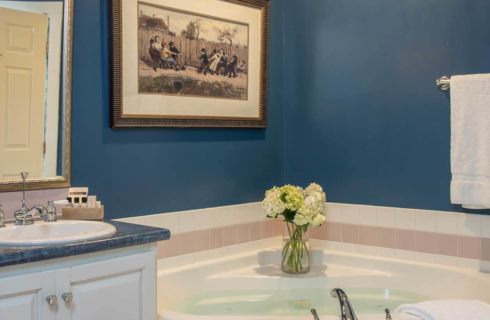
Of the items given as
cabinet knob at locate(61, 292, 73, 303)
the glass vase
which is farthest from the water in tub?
cabinet knob at locate(61, 292, 73, 303)

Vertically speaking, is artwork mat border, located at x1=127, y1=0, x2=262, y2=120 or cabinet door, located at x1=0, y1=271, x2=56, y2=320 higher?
artwork mat border, located at x1=127, y1=0, x2=262, y2=120

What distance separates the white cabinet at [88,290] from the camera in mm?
1824

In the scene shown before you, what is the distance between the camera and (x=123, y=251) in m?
2.11

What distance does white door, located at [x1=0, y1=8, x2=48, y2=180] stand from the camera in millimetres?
2309

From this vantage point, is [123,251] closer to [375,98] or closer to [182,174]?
[182,174]

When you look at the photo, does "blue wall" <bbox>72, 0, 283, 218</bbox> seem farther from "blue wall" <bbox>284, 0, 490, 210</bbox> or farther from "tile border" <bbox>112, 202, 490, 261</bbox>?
"blue wall" <bbox>284, 0, 490, 210</bbox>

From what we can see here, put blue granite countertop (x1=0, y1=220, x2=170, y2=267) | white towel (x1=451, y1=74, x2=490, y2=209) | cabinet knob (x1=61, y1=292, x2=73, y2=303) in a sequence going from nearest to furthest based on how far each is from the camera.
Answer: blue granite countertop (x1=0, y1=220, x2=170, y2=267) < cabinet knob (x1=61, y1=292, x2=73, y2=303) < white towel (x1=451, y1=74, x2=490, y2=209)

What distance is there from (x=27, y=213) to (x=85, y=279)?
1.59ft

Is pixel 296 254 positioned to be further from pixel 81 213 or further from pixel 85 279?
pixel 85 279

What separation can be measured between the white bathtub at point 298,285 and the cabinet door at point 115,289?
58 cm

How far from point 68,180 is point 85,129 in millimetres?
245

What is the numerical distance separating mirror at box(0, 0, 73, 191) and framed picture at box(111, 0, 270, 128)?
27cm

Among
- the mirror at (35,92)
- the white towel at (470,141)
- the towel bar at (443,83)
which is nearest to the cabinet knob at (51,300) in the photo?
the mirror at (35,92)

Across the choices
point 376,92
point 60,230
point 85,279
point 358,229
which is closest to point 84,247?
point 85,279
